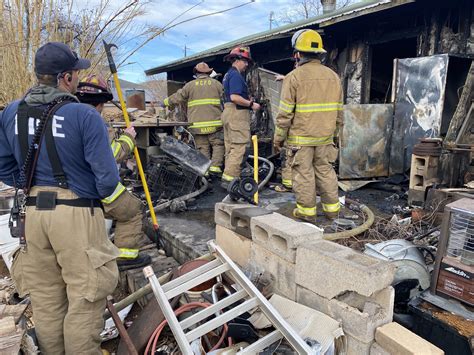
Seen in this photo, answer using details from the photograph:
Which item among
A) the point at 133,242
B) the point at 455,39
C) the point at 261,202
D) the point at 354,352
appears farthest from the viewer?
the point at 455,39

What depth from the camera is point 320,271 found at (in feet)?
7.43

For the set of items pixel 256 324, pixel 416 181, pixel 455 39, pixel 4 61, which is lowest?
pixel 256 324

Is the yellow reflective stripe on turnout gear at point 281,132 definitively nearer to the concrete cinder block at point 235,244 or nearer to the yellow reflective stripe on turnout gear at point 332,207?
the yellow reflective stripe on turnout gear at point 332,207

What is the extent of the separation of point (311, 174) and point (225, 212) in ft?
4.15

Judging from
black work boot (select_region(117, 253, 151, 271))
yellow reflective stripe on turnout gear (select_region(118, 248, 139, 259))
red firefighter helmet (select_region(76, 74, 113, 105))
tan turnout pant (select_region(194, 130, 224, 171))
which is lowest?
black work boot (select_region(117, 253, 151, 271))

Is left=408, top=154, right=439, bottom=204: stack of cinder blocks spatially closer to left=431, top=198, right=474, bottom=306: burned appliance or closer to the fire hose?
the fire hose

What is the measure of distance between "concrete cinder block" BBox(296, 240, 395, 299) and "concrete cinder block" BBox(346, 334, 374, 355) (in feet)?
0.83

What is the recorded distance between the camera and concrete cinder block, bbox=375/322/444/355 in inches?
71.3

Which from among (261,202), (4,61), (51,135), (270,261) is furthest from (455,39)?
(4,61)

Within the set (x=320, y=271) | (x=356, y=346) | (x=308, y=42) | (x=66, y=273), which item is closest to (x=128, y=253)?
(x=66, y=273)

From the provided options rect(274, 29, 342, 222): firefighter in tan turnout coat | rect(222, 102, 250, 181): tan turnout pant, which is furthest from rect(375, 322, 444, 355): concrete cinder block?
rect(222, 102, 250, 181): tan turnout pant

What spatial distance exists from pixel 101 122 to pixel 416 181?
4203mm

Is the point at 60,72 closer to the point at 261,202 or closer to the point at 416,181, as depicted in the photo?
the point at 261,202

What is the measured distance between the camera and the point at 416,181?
4941 millimetres
